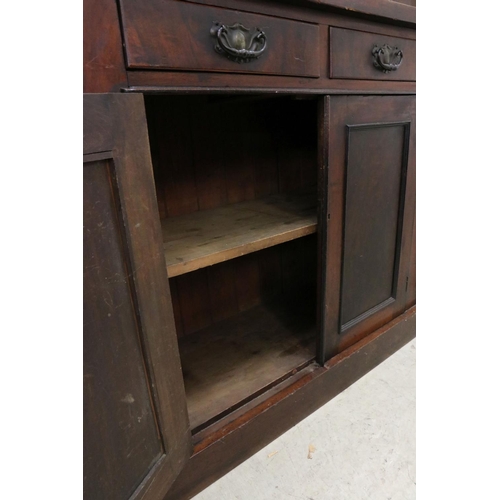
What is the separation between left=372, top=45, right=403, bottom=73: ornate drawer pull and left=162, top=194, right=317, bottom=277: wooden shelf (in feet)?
1.27

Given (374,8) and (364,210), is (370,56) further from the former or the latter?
(364,210)

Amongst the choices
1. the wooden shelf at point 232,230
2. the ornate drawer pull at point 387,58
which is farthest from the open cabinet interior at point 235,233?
the ornate drawer pull at point 387,58

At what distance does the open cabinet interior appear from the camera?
0.93 m

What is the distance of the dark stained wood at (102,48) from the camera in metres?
0.51

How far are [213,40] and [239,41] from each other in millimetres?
50

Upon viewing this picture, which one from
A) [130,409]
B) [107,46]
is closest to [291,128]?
[107,46]

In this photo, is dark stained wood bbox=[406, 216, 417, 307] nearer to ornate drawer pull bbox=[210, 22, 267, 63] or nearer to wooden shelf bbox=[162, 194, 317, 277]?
wooden shelf bbox=[162, 194, 317, 277]

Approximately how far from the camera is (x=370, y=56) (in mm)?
876

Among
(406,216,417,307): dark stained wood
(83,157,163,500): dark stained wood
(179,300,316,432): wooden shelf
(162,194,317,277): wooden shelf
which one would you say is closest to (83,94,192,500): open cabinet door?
(83,157,163,500): dark stained wood

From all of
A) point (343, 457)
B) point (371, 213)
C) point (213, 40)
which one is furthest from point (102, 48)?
point (343, 457)

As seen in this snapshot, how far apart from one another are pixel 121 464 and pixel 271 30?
2.48 ft

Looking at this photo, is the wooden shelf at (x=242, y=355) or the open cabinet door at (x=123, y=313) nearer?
the open cabinet door at (x=123, y=313)

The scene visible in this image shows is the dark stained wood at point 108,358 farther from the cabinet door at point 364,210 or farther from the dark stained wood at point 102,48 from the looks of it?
the cabinet door at point 364,210

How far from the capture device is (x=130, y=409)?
57 cm
